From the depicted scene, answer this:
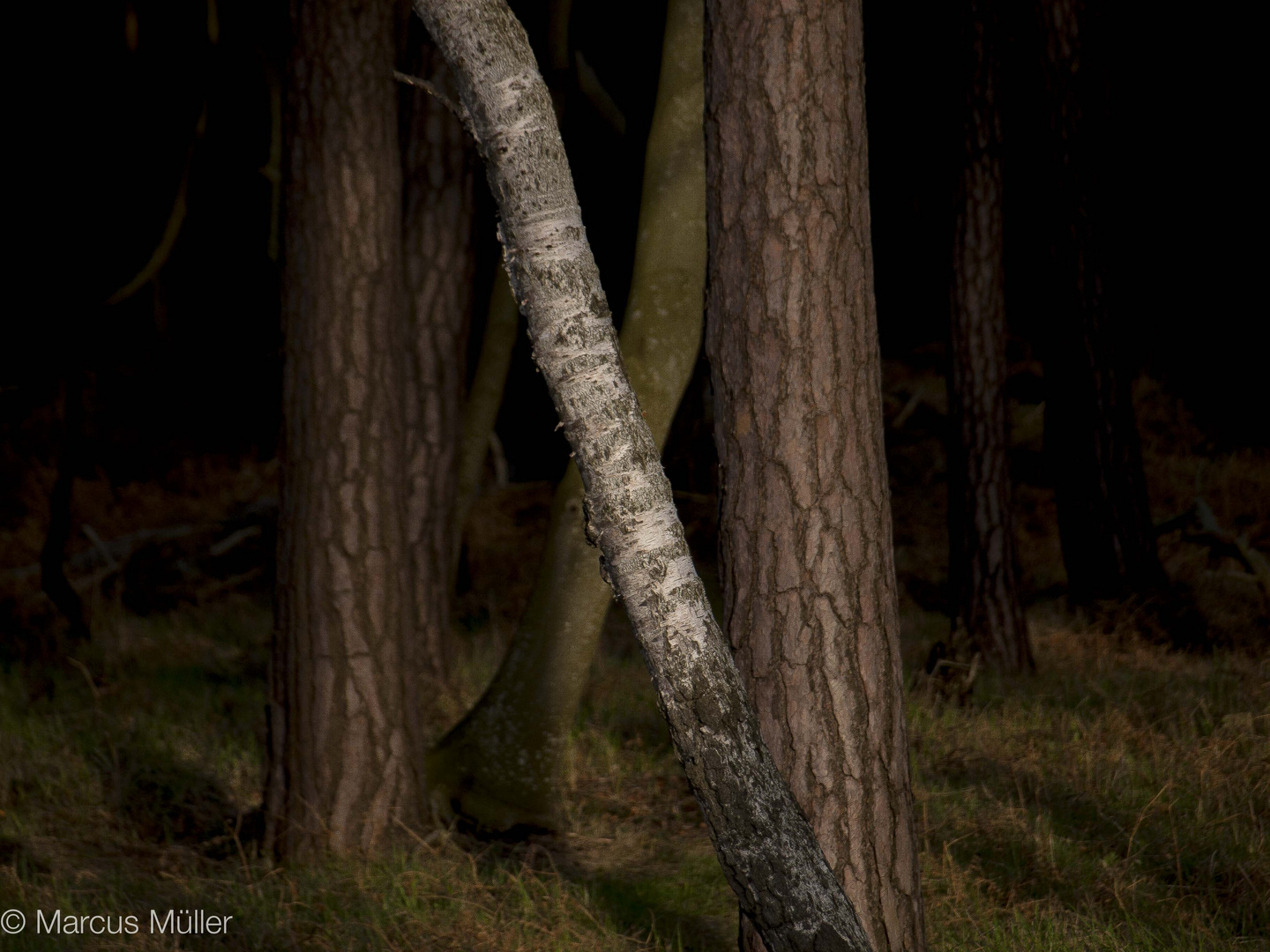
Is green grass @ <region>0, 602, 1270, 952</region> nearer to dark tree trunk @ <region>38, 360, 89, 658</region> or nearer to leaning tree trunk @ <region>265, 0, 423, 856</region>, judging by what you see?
leaning tree trunk @ <region>265, 0, 423, 856</region>

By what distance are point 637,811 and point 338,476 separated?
217cm

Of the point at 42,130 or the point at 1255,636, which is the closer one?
the point at 1255,636

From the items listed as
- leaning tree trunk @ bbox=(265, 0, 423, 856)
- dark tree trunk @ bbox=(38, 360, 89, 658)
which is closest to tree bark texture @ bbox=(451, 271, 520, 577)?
dark tree trunk @ bbox=(38, 360, 89, 658)

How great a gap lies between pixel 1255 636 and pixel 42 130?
39.8 feet

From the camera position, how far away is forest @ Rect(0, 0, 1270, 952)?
137 inches

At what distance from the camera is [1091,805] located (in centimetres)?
522

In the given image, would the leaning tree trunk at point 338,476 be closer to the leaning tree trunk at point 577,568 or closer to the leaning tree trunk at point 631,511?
the leaning tree trunk at point 577,568

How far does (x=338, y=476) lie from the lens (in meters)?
5.11

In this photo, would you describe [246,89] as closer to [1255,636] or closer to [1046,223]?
[1046,223]

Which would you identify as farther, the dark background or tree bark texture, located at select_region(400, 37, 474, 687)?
the dark background

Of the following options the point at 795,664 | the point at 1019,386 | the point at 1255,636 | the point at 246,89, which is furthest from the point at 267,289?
the point at 795,664

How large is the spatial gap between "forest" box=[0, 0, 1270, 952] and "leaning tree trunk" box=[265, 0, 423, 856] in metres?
0.02

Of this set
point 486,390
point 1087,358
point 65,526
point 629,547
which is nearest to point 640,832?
point 629,547

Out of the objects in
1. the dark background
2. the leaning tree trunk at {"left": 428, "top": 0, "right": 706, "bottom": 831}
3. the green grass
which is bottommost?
the green grass
